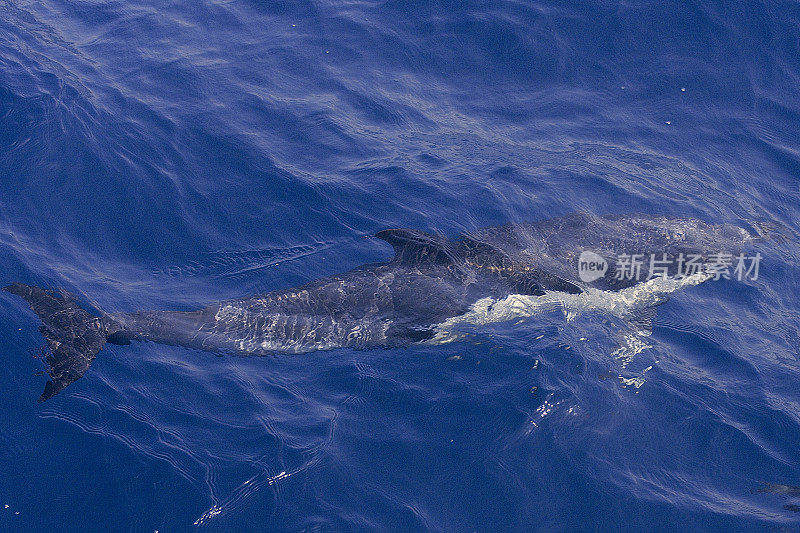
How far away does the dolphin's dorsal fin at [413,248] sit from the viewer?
1280 centimetres

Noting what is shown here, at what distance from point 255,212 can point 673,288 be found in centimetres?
858

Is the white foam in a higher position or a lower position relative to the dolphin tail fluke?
lower

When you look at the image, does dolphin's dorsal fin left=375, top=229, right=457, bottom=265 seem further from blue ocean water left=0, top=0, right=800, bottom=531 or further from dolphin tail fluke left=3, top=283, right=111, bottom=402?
dolphin tail fluke left=3, top=283, right=111, bottom=402

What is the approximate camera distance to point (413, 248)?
1288cm

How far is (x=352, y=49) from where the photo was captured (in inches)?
802

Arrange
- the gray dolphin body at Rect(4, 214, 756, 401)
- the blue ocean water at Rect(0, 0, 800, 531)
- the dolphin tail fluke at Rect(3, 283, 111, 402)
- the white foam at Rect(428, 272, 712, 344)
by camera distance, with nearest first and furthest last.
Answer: the blue ocean water at Rect(0, 0, 800, 531) → the dolphin tail fluke at Rect(3, 283, 111, 402) → the gray dolphin body at Rect(4, 214, 756, 401) → the white foam at Rect(428, 272, 712, 344)

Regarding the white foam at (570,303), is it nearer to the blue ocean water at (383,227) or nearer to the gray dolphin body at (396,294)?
the gray dolphin body at (396,294)

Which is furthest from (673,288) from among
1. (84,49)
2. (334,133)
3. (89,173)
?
(84,49)

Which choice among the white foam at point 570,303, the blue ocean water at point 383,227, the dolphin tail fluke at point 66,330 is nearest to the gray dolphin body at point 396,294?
the dolphin tail fluke at point 66,330

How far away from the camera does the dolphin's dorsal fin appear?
12797 millimetres

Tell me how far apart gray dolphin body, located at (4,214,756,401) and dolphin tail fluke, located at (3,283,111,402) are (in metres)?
0.01

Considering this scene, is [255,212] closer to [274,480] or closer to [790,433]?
[274,480]

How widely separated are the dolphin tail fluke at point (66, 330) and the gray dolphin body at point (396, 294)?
0.01 meters

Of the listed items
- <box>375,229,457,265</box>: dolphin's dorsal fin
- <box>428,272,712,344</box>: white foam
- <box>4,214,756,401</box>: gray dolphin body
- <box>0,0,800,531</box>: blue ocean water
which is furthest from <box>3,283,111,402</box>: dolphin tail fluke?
<box>428,272,712,344</box>: white foam
